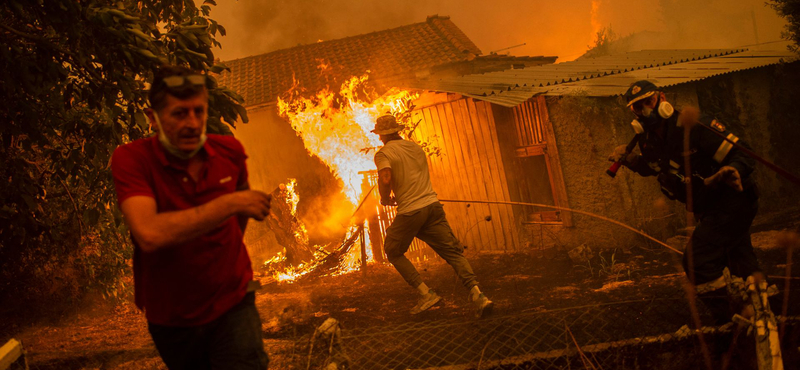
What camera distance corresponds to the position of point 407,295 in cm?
732

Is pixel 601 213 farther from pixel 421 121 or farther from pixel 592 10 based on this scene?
pixel 592 10

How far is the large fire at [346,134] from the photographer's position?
9.63 m

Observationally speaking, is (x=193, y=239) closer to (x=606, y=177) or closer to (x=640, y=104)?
(x=640, y=104)

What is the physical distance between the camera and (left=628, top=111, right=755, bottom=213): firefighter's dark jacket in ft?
12.3

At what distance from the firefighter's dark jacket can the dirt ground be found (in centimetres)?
152

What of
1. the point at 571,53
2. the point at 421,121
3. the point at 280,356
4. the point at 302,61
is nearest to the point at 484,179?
the point at 421,121

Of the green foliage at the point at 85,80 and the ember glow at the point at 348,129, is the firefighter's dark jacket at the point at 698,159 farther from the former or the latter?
the ember glow at the point at 348,129

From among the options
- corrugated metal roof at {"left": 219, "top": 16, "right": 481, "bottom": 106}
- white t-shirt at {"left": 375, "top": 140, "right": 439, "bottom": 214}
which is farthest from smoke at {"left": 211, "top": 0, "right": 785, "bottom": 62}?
white t-shirt at {"left": 375, "top": 140, "right": 439, "bottom": 214}

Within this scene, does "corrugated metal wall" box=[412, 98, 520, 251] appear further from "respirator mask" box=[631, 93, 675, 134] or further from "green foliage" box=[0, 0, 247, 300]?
"green foliage" box=[0, 0, 247, 300]

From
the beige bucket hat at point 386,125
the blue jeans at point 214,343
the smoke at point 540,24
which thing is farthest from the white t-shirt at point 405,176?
the smoke at point 540,24

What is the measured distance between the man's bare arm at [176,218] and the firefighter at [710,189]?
3.22m

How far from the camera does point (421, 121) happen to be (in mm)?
10414

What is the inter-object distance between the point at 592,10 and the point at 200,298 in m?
47.7

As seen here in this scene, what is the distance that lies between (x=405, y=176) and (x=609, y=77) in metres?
5.41
